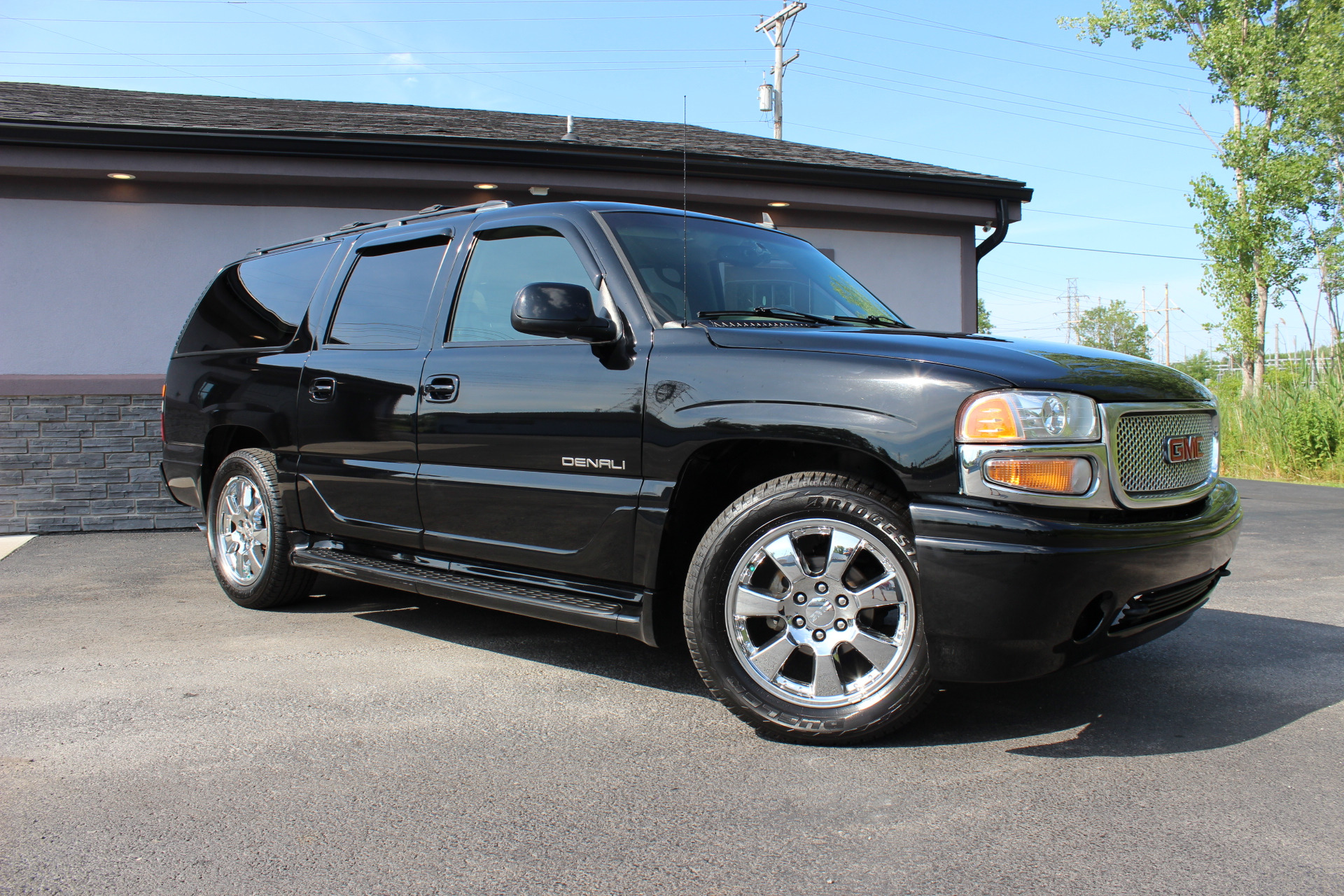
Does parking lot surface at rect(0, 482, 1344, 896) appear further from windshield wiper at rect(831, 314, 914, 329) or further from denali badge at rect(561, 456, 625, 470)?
windshield wiper at rect(831, 314, 914, 329)

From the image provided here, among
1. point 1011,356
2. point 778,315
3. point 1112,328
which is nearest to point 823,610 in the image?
point 1011,356

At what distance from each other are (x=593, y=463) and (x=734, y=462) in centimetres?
52

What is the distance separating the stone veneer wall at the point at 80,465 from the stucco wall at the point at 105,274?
651 mm

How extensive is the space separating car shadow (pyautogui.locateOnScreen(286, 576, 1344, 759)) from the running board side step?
445mm

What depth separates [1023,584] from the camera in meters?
2.73

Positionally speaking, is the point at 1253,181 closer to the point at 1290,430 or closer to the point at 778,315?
the point at 1290,430

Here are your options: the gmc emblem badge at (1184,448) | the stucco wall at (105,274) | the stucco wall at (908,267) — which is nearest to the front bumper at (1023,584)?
the gmc emblem badge at (1184,448)

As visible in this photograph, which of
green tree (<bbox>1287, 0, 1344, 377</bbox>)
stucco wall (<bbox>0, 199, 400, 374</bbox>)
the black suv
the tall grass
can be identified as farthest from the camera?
green tree (<bbox>1287, 0, 1344, 377</bbox>)

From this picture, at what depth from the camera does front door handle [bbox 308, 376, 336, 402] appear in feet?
Result: 15.2

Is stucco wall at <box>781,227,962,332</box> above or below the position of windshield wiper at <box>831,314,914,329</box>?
above

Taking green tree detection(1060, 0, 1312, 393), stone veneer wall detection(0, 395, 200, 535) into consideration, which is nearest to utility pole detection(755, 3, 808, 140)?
green tree detection(1060, 0, 1312, 393)

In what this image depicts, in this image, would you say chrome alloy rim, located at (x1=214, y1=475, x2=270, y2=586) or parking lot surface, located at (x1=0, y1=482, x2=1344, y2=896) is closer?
parking lot surface, located at (x1=0, y1=482, x2=1344, y2=896)

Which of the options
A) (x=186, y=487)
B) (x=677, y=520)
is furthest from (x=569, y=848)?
(x=186, y=487)

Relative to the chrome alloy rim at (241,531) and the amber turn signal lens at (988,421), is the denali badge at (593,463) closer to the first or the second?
the amber turn signal lens at (988,421)
